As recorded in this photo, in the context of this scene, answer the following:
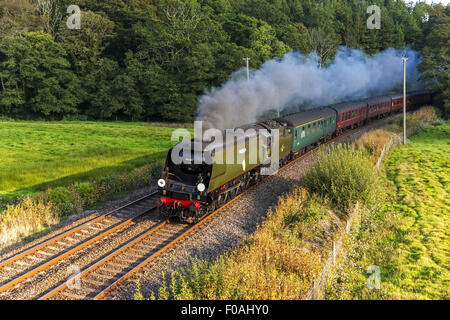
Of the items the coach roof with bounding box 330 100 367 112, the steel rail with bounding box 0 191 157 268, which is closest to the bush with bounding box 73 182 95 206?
the steel rail with bounding box 0 191 157 268

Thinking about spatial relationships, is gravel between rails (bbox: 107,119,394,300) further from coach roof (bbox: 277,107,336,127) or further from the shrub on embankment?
the shrub on embankment

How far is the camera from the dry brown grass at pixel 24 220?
39.7 ft

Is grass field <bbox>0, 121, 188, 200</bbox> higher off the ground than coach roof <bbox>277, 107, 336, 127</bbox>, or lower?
lower

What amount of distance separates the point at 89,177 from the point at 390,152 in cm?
2010

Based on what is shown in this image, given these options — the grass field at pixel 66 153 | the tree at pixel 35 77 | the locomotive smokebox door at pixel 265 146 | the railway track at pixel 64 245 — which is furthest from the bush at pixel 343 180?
the tree at pixel 35 77

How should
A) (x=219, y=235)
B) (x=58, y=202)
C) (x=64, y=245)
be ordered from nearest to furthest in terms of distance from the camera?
1. (x=64, y=245)
2. (x=219, y=235)
3. (x=58, y=202)

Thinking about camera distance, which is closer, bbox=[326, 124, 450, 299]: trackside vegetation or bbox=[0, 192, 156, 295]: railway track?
bbox=[326, 124, 450, 299]: trackside vegetation

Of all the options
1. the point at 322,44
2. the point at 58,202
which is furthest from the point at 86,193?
the point at 322,44

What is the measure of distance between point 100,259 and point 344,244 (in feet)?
25.4

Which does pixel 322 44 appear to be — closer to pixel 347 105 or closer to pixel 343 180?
pixel 347 105

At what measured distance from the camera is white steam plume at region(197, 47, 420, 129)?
20156mm

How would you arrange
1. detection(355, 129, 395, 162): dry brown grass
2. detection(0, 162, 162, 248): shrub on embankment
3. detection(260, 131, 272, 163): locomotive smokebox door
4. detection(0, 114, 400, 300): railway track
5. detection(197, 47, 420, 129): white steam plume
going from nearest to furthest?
detection(0, 114, 400, 300): railway track → detection(0, 162, 162, 248): shrub on embankment → detection(260, 131, 272, 163): locomotive smokebox door → detection(197, 47, 420, 129): white steam plume → detection(355, 129, 395, 162): dry brown grass

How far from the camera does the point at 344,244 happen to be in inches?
447

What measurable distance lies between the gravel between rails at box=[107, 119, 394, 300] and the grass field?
8.82m
